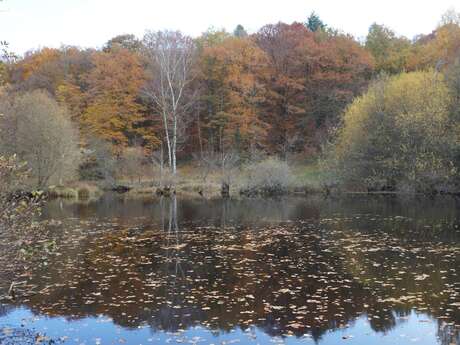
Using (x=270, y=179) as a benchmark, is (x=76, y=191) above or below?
below

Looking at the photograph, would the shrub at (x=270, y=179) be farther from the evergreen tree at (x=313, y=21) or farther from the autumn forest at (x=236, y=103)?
the evergreen tree at (x=313, y=21)

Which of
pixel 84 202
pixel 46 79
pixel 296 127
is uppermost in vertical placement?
pixel 46 79

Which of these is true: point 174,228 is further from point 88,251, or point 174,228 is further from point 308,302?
point 308,302

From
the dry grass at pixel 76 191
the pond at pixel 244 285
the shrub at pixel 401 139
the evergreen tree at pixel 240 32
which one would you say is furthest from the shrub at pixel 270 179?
the evergreen tree at pixel 240 32

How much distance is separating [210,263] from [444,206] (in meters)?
21.8

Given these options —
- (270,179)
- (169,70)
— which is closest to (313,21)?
(169,70)

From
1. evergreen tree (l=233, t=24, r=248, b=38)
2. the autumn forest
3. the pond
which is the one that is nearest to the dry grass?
the autumn forest

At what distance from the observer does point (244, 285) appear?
13656 mm

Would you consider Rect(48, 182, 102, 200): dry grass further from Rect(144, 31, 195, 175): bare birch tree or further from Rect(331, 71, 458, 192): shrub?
Rect(331, 71, 458, 192): shrub

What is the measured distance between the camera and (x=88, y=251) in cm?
1898

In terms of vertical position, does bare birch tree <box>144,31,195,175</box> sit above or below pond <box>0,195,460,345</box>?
above

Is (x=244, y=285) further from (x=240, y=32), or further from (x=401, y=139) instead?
(x=240, y=32)

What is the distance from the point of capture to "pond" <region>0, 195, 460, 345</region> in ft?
33.7

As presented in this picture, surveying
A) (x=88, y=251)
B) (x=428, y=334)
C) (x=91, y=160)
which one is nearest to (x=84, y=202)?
(x=91, y=160)
